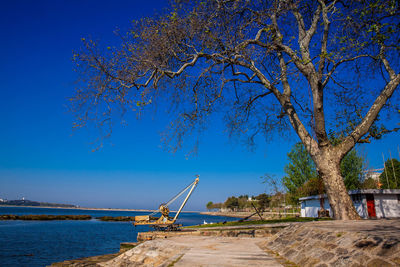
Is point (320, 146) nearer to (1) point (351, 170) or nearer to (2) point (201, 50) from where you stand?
(2) point (201, 50)

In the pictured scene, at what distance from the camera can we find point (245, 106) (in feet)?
45.3

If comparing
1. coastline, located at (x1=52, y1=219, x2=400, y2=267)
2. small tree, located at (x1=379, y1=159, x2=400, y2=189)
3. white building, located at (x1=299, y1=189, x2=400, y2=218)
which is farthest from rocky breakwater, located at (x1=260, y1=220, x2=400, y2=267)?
small tree, located at (x1=379, y1=159, x2=400, y2=189)

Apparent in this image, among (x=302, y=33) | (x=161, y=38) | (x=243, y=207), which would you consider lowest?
(x=243, y=207)

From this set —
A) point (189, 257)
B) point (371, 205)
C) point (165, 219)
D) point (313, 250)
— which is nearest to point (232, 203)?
point (371, 205)

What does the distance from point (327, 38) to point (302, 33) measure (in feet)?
3.94

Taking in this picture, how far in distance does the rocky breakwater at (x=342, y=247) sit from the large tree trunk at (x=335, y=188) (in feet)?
9.91

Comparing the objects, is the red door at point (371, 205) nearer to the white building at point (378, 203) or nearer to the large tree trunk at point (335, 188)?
the white building at point (378, 203)

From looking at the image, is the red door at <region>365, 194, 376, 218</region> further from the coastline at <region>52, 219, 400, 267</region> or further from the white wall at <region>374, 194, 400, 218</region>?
the coastline at <region>52, 219, 400, 267</region>

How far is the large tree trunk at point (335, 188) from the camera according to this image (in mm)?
9602

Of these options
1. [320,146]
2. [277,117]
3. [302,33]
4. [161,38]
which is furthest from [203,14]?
[320,146]

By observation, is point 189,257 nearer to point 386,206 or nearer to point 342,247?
point 342,247

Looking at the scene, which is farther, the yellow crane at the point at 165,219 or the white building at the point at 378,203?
the white building at the point at 378,203

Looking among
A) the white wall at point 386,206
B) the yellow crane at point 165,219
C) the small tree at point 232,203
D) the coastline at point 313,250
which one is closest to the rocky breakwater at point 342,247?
the coastline at point 313,250

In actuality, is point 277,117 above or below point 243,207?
above
